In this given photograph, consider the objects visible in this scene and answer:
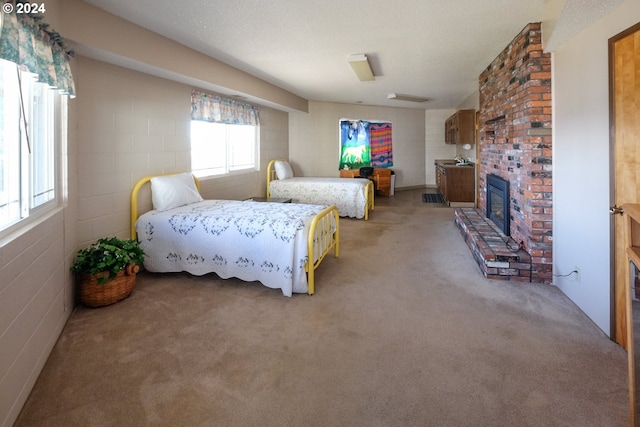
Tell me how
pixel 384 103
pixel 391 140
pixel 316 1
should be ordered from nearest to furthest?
pixel 316 1 → pixel 384 103 → pixel 391 140

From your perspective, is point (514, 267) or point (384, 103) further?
point (384, 103)

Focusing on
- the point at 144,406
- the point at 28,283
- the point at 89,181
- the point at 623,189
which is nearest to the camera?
the point at 144,406

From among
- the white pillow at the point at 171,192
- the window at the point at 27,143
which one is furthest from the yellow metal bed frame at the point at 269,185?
the window at the point at 27,143

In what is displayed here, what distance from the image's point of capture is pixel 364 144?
891 centimetres

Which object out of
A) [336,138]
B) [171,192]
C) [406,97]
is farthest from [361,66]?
[336,138]

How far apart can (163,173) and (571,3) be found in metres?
3.88

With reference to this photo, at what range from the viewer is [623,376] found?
5.90 feet

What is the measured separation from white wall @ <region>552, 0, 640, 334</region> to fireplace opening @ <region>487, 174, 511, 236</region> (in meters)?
0.75

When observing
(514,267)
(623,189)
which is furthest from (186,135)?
(623,189)

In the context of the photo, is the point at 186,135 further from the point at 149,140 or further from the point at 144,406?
the point at 144,406

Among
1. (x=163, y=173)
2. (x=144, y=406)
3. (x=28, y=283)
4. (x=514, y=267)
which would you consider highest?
(x=163, y=173)

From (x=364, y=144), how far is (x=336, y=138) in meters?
0.84

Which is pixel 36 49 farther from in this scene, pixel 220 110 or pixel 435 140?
pixel 435 140

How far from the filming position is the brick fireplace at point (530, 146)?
9.99 feet
